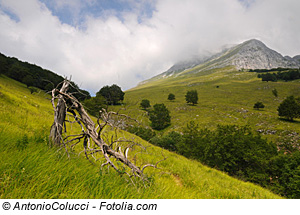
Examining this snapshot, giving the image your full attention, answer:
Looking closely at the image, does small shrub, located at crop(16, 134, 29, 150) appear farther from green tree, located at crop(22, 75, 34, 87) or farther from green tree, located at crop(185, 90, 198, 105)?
green tree, located at crop(185, 90, 198, 105)

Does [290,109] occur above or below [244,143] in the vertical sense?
above

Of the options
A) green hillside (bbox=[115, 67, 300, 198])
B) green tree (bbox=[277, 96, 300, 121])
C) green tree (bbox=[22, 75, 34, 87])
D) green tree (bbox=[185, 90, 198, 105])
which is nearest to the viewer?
green hillside (bbox=[115, 67, 300, 198])

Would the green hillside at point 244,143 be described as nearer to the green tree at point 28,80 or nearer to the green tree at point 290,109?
the green tree at point 290,109

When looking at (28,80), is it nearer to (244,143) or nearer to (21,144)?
(21,144)

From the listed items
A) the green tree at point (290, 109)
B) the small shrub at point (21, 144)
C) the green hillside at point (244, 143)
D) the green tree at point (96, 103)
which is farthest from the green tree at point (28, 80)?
the green tree at point (290, 109)

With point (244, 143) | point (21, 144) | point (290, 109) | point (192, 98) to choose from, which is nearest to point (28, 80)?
point (21, 144)

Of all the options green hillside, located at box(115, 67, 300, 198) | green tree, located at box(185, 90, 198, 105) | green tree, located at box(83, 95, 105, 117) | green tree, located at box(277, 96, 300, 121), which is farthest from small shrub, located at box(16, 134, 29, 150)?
green tree, located at box(185, 90, 198, 105)

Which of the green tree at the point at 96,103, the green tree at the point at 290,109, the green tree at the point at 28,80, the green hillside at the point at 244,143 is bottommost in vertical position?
the green hillside at the point at 244,143

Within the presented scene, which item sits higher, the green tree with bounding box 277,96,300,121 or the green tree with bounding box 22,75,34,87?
the green tree with bounding box 22,75,34,87

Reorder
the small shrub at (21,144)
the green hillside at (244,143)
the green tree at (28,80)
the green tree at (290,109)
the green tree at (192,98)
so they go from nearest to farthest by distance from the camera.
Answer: the small shrub at (21,144), the green hillside at (244,143), the green tree at (290,109), the green tree at (28,80), the green tree at (192,98)

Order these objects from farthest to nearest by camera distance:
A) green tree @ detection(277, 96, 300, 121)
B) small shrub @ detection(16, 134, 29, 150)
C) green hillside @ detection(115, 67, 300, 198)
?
1. green tree @ detection(277, 96, 300, 121)
2. green hillside @ detection(115, 67, 300, 198)
3. small shrub @ detection(16, 134, 29, 150)

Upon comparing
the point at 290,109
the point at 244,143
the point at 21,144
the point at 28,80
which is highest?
the point at 28,80
